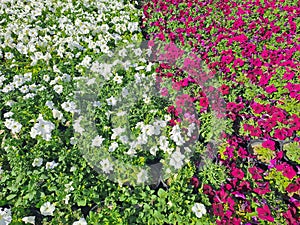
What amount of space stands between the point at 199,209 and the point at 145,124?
101 cm

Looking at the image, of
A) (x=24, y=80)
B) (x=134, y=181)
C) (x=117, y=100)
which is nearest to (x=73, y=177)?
(x=134, y=181)

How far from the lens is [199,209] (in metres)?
2.19

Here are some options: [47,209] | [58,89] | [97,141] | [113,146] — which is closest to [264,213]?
Answer: [113,146]

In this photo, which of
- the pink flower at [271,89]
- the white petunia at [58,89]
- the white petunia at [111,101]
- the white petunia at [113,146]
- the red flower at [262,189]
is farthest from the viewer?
the pink flower at [271,89]

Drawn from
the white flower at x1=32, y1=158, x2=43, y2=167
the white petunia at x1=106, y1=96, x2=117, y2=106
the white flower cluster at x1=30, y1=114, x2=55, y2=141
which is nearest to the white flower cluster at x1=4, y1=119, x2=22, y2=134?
the white flower cluster at x1=30, y1=114, x2=55, y2=141

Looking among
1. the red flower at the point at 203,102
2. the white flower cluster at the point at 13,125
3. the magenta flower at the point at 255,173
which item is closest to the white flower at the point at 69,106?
the white flower cluster at the point at 13,125

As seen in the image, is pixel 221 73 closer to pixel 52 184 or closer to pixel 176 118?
pixel 176 118

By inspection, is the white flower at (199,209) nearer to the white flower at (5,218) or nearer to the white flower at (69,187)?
the white flower at (69,187)

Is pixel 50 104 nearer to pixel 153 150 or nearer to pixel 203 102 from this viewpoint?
pixel 153 150

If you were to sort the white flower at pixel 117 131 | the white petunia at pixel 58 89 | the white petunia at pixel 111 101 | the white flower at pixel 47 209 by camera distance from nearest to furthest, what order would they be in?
the white flower at pixel 47 209, the white flower at pixel 117 131, the white petunia at pixel 111 101, the white petunia at pixel 58 89

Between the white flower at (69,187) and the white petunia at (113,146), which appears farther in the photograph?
the white petunia at (113,146)

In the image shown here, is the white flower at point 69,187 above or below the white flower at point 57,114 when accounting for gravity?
below

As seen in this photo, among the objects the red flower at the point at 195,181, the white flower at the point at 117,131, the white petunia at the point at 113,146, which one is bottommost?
the white petunia at the point at 113,146

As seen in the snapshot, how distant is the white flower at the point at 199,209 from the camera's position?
2.16 meters
